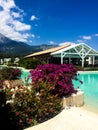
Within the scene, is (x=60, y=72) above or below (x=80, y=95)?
above

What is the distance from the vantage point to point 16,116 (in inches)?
256

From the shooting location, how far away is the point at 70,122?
6609 millimetres

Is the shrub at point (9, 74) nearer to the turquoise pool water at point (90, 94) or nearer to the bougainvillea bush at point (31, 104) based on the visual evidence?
the turquoise pool water at point (90, 94)

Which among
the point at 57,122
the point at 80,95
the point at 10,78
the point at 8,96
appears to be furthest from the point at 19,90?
the point at 10,78

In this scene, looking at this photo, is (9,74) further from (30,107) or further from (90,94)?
(30,107)

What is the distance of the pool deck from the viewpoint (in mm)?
6125

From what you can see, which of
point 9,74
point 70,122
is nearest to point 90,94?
point 9,74

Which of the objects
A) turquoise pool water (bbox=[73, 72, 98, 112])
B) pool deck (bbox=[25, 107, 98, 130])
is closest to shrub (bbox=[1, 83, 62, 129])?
pool deck (bbox=[25, 107, 98, 130])

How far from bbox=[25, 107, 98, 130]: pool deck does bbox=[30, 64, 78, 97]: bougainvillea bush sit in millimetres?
1802

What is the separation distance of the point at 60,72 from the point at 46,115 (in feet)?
8.74

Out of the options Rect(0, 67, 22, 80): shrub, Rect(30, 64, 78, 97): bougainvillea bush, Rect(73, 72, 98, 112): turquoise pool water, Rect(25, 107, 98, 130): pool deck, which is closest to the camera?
Rect(25, 107, 98, 130): pool deck

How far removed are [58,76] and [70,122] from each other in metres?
3.03

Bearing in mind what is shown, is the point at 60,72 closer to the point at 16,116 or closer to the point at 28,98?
the point at 28,98

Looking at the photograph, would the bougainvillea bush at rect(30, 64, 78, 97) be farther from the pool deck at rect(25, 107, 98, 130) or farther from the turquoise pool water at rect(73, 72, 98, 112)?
the pool deck at rect(25, 107, 98, 130)
